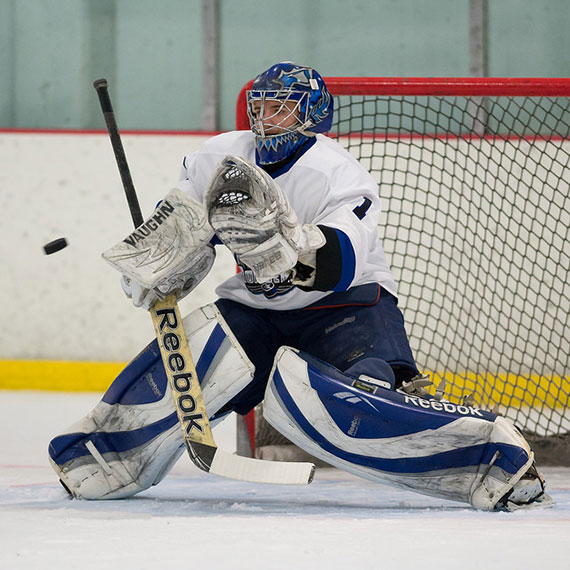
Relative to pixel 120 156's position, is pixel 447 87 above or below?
above

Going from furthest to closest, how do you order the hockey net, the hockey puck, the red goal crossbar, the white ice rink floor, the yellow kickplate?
the yellow kickplate → the hockey net → the red goal crossbar → the hockey puck → the white ice rink floor

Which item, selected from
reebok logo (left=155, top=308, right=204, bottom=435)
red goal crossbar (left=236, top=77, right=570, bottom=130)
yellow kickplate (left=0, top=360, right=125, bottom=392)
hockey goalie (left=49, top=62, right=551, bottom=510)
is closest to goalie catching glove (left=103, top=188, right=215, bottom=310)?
hockey goalie (left=49, top=62, right=551, bottom=510)

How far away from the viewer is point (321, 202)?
1948 millimetres

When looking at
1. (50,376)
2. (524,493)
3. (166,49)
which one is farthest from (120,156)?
(166,49)

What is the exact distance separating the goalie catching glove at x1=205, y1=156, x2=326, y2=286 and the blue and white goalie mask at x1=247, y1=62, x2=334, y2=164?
1.00ft

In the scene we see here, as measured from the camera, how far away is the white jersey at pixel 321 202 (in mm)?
1821

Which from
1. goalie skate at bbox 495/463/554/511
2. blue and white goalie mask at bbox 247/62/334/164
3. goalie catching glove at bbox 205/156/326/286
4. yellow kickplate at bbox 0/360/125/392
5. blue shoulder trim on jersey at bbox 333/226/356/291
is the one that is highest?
blue and white goalie mask at bbox 247/62/334/164

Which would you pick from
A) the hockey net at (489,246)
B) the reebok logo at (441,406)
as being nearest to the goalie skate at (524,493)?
the reebok logo at (441,406)

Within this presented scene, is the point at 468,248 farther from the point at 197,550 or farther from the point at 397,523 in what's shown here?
the point at 197,550

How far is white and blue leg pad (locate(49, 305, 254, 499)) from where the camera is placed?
6.09 feet

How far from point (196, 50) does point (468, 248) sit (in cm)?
170

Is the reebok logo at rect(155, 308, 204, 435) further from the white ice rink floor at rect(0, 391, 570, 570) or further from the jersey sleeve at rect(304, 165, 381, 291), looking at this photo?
the jersey sleeve at rect(304, 165, 381, 291)

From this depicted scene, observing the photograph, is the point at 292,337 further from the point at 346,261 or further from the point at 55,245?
the point at 55,245

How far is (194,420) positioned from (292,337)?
1.05ft
